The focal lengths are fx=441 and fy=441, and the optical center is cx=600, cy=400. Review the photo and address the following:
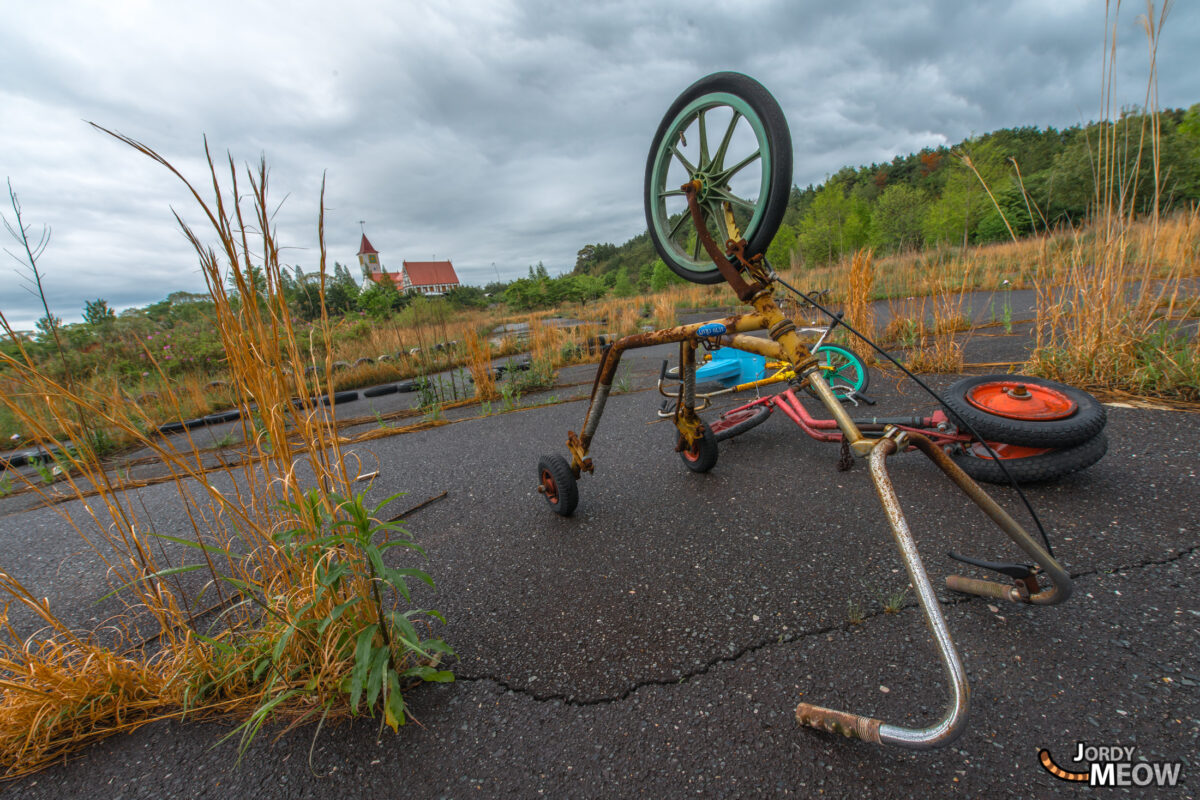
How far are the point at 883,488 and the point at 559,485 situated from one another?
5.16 ft

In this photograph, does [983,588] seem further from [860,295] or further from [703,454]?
[860,295]

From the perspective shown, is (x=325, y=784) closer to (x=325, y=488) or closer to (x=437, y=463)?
(x=325, y=488)

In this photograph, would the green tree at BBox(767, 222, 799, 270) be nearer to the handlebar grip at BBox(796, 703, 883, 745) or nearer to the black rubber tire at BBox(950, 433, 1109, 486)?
the black rubber tire at BBox(950, 433, 1109, 486)

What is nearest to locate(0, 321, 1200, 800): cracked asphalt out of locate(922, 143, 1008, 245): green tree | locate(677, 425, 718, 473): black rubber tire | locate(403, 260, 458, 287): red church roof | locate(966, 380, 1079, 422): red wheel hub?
locate(677, 425, 718, 473): black rubber tire

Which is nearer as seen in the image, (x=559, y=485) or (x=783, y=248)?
(x=559, y=485)

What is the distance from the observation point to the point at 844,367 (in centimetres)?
386

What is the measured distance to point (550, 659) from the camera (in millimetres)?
1462

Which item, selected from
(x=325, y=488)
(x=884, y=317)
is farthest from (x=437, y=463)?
(x=884, y=317)

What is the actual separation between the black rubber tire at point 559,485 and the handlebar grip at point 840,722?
1.36 m

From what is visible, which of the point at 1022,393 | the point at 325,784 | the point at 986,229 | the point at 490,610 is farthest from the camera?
the point at 986,229

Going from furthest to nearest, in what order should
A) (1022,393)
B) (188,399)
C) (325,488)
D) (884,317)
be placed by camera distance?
Result: (884,317) < (188,399) < (1022,393) < (325,488)

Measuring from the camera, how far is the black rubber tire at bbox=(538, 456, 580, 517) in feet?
7.50

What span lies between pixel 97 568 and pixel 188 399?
6.06 metres

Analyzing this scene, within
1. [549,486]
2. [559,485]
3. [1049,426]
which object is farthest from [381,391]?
[1049,426]
